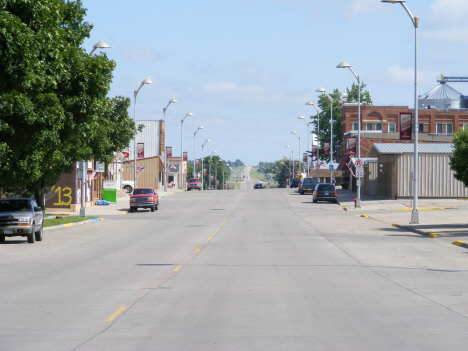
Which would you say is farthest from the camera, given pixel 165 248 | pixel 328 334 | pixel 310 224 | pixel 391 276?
pixel 310 224

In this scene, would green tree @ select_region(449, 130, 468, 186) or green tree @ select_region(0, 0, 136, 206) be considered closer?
green tree @ select_region(0, 0, 136, 206)

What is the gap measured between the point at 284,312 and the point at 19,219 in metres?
15.8

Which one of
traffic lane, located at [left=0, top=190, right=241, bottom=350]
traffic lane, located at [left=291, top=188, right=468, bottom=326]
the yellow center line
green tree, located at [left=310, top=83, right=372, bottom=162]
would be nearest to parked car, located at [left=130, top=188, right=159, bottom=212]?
traffic lane, located at [left=291, top=188, right=468, bottom=326]

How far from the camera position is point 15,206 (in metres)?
24.2

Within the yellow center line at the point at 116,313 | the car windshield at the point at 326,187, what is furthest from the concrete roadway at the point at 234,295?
the car windshield at the point at 326,187

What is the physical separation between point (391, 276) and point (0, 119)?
48.4ft

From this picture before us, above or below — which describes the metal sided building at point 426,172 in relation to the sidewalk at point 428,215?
above

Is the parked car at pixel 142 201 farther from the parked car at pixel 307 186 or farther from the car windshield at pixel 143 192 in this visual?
the parked car at pixel 307 186

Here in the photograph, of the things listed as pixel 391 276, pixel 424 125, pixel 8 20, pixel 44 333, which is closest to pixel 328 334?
pixel 44 333

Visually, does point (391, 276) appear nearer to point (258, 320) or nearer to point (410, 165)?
point (258, 320)

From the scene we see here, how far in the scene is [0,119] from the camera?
72.6 ft

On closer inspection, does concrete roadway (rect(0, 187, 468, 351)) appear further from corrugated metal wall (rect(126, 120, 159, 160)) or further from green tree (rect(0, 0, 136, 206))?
corrugated metal wall (rect(126, 120, 159, 160))

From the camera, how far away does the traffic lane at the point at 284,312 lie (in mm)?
7840

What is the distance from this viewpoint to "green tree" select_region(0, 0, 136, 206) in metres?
20.5
